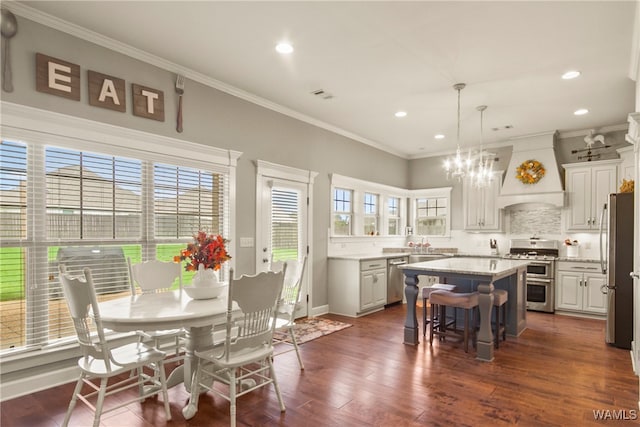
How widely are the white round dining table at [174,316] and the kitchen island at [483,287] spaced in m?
2.22

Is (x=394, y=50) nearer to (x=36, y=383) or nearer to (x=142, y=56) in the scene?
(x=142, y=56)

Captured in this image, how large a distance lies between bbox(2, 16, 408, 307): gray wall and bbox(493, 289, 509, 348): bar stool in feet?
8.29

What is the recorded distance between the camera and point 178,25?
3.09 meters

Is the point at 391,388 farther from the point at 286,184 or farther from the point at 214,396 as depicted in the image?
the point at 286,184

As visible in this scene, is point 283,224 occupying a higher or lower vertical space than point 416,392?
higher

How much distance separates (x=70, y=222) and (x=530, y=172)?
22.4 ft

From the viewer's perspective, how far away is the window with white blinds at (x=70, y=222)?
2875 millimetres

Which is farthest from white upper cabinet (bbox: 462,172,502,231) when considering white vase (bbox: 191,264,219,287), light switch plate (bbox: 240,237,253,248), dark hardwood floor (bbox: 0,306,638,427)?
white vase (bbox: 191,264,219,287)

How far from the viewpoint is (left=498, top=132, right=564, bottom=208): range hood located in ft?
20.6

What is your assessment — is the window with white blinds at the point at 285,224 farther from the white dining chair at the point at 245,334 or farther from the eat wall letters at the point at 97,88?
the white dining chair at the point at 245,334

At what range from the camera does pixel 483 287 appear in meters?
3.82

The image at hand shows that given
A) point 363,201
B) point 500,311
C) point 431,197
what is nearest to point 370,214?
point 363,201

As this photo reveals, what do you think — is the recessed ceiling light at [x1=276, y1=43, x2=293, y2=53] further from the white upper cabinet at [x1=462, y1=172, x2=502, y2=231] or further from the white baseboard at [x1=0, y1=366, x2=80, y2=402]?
Result: the white upper cabinet at [x1=462, y1=172, x2=502, y2=231]

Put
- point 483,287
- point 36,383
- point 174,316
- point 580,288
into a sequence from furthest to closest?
point 580,288
point 483,287
point 36,383
point 174,316
